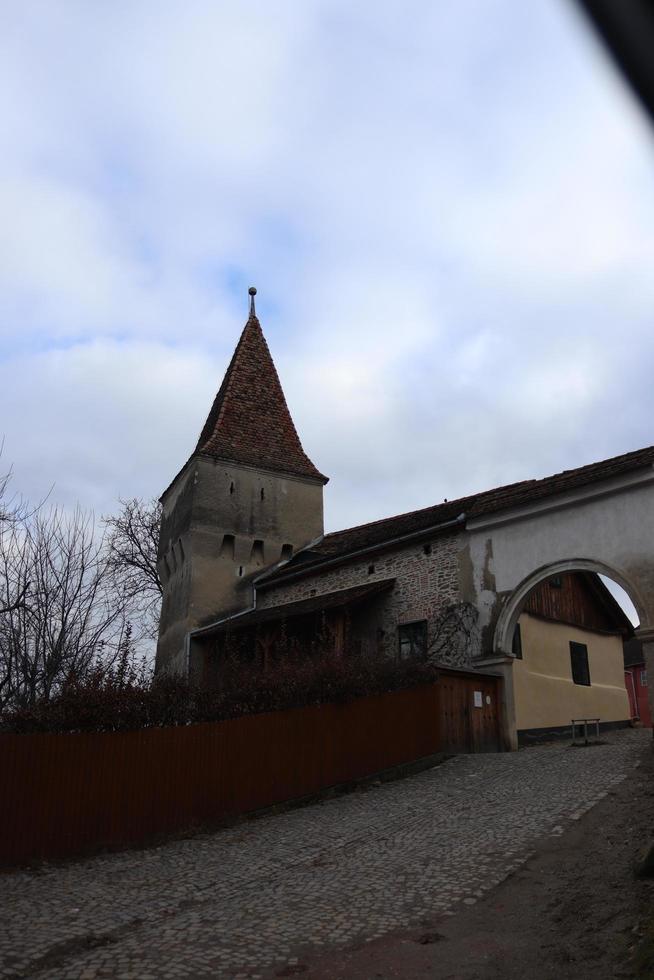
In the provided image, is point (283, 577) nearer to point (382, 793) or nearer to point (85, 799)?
point (382, 793)

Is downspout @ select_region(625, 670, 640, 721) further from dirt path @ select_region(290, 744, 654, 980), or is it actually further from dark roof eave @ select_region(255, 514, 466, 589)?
dirt path @ select_region(290, 744, 654, 980)

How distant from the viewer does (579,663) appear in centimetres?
2473

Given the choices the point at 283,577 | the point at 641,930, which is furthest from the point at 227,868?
the point at 283,577

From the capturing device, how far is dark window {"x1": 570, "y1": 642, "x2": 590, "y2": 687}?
24.3 m

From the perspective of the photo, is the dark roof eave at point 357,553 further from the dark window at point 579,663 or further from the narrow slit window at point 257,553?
the dark window at point 579,663

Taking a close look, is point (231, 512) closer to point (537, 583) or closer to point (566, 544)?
point (537, 583)

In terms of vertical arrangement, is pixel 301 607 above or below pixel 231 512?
below

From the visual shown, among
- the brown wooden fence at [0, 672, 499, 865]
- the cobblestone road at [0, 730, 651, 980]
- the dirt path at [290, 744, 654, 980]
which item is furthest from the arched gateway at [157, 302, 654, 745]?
the dirt path at [290, 744, 654, 980]

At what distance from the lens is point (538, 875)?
7.57 meters

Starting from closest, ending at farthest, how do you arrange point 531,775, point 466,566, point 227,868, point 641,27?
point 641,27 → point 227,868 → point 531,775 → point 466,566

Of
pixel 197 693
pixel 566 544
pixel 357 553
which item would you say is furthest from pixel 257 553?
pixel 197 693

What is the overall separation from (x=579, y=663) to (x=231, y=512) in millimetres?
11400

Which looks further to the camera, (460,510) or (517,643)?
(517,643)

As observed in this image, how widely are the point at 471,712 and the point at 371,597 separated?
4438mm
